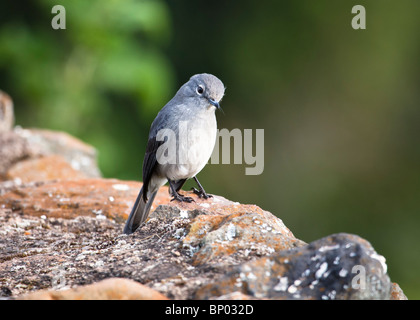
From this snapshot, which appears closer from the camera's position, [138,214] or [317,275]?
[317,275]

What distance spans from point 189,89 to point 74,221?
53.1 inches

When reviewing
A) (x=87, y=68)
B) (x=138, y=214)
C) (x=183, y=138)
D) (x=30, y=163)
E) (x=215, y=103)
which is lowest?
(x=138, y=214)

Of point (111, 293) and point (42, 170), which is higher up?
point (111, 293)

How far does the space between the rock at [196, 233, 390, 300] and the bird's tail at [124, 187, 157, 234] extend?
157 centimetres

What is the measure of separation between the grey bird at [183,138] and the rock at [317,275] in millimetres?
1902

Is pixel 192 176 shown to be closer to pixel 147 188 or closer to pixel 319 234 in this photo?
pixel 147 188

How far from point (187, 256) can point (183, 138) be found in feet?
5.97

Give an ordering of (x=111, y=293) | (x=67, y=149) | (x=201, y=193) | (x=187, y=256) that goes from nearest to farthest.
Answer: (x=111, y=293)
(x=187, y=256)
(x=201, y=193)
(x=67, y=149)

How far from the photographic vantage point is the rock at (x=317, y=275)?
7.13 ft

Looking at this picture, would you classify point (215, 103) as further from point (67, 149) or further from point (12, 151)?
point (67, 149)

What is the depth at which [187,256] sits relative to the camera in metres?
2.66

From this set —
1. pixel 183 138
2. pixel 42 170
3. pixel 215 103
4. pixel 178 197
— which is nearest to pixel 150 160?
pixel 183 138

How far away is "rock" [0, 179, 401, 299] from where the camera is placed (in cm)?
223

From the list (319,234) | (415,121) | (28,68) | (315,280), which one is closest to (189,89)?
(315,280)
